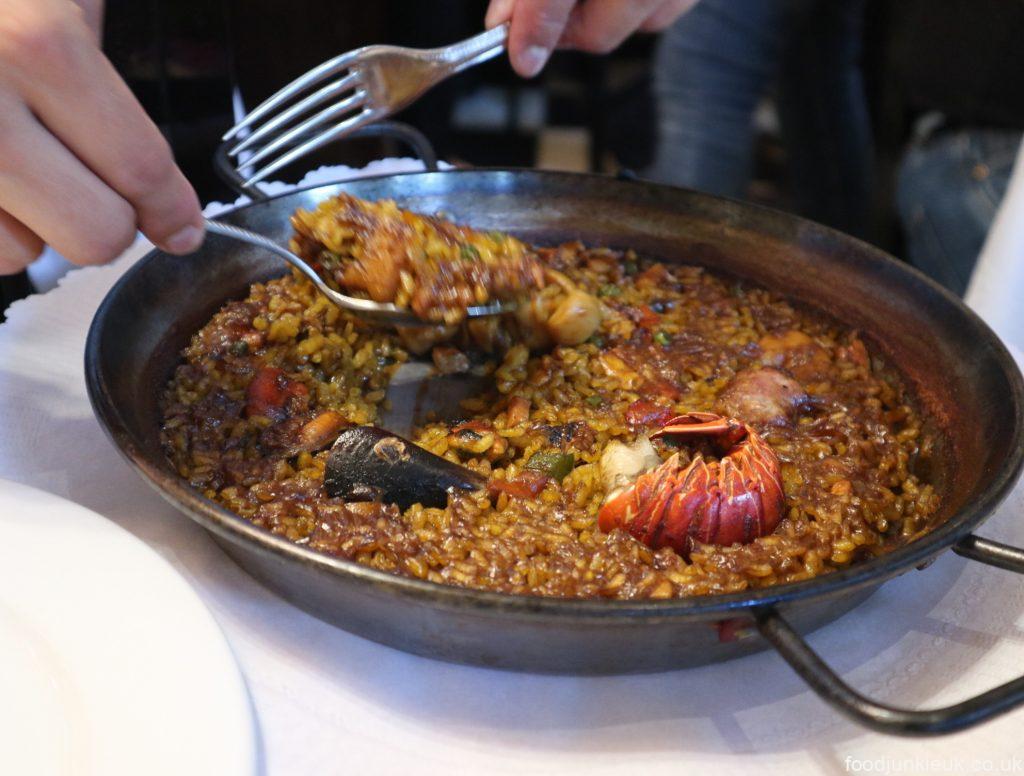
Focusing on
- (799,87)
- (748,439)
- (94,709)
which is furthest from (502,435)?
(799,87)

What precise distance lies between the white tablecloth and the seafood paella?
119mm

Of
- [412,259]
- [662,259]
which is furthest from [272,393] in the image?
[662,259]

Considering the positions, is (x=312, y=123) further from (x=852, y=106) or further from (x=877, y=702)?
(x=852, y=106)

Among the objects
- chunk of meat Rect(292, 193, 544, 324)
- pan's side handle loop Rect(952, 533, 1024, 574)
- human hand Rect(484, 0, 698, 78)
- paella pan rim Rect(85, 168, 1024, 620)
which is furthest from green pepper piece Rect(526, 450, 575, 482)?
human hand Rect(484, 0, 698, 78)

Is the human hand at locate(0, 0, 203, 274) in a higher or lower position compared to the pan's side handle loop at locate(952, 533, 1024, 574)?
higher

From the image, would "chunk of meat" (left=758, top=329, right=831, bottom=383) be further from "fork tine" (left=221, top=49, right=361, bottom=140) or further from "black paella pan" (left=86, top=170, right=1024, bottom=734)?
"fork tine" (left=221, top=49, right=361, bottom=140)

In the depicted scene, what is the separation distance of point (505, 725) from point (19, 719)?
0.63 meters

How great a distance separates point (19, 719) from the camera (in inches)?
46.0

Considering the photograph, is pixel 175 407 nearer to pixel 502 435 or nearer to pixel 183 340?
pixel 183 340

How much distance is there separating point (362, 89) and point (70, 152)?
1.00 m

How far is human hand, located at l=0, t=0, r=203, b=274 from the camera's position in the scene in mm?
1304

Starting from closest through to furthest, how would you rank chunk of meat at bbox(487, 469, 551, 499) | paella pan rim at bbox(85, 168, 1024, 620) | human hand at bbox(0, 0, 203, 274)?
1. paella pan rim at bbox(85, 168, 1024, 620)
2. human hand at bbox(0, 0, 203, 274)
3. chunk of meat at bbox(487, 469, 551, 499)

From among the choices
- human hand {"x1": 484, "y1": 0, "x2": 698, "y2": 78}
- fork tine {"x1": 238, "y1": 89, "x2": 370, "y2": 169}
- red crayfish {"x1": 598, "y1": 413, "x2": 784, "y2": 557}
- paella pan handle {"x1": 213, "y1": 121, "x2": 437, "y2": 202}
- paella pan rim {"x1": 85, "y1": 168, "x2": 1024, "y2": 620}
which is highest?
human hand {"x1": 484, "y1": 0, "x2": 698, "y2": 78}

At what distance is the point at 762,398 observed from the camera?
1963mm
